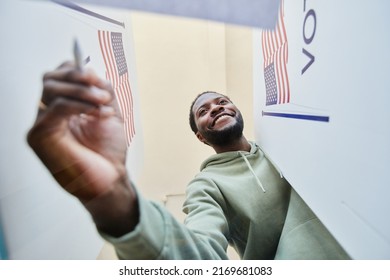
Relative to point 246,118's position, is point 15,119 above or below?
above

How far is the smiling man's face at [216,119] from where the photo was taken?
2.83ft

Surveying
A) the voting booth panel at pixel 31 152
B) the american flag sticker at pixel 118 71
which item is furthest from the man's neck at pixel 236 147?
the voting booth panel at pixel 31 152

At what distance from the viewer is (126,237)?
15.0 inches

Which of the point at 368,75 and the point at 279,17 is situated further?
the point at 279,17

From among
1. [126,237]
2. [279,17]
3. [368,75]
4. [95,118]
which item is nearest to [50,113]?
[95,118]

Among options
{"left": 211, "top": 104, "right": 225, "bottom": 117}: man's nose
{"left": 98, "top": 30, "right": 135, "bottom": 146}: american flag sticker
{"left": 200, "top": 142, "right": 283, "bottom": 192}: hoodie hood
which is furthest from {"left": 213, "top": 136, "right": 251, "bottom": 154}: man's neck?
{"left": 98, "top": 30, "right": 135, "bottom": 146}: american flag sticker

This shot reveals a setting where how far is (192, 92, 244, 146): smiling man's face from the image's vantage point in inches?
34.0

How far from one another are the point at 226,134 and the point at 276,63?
0.27m

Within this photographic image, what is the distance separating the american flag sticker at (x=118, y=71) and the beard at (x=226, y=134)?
28cm

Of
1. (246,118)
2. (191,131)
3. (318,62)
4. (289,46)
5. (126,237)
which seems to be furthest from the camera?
(246,118)

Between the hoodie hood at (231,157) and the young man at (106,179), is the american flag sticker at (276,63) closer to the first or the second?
the hoodie hood at (231,157)

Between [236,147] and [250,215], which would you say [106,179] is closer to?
[250,215]

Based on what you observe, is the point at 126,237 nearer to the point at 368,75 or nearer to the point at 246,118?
the point at 368,75
